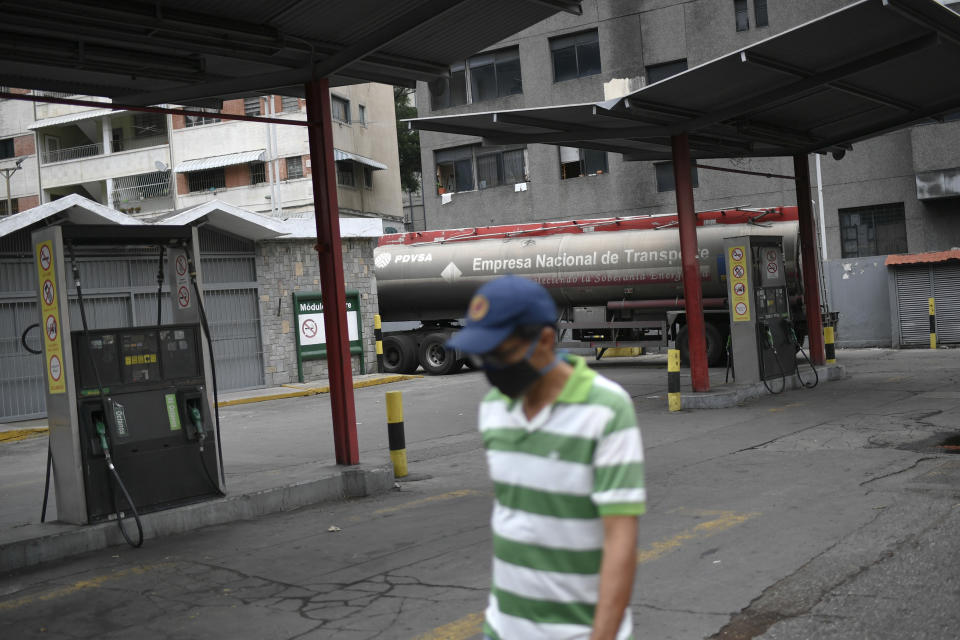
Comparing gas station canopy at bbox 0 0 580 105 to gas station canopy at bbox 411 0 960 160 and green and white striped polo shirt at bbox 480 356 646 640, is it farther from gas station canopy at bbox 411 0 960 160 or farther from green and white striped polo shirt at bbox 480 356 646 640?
green and white striped polo shirt at bbox 480 356 646 640

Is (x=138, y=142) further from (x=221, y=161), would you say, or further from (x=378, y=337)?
(x=378, y=337)

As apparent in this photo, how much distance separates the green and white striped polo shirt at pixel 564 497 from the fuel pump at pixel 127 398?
19.1 feet

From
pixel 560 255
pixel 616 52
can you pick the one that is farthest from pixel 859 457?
pixel 616 52

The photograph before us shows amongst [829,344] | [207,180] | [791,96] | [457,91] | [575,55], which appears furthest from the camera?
[207,180]

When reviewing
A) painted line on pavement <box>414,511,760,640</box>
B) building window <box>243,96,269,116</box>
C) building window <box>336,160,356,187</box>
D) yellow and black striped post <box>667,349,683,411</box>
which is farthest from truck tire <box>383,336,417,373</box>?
building window <box>243,96,269,116</box>

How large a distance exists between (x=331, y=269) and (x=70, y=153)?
142 ft

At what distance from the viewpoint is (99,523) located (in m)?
8.30

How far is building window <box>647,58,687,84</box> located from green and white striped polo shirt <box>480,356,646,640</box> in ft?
109

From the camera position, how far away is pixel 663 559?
662 cm

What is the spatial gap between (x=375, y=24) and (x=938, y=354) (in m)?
18.1

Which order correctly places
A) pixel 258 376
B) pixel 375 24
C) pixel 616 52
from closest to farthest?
1. pixel 375 24
2. pixel 258 376
3. pixel 616 52

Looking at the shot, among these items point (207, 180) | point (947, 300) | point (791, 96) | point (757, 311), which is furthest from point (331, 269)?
point (207, 180)

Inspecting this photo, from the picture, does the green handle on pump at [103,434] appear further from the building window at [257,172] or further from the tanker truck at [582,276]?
the building window at [257,172]

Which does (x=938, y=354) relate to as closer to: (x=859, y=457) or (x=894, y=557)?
(x=859, y=457)
